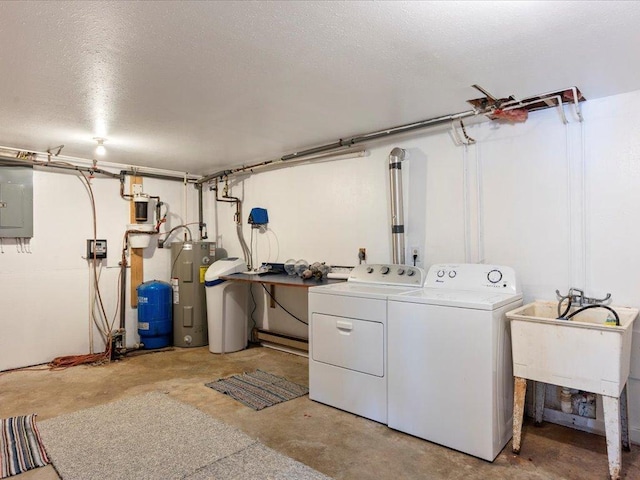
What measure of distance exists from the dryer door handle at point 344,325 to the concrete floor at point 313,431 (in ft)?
2.00

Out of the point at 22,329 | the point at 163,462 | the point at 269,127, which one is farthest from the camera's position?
the point at 22,329

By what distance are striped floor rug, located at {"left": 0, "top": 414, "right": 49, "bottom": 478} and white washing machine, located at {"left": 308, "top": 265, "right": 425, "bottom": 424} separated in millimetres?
A: 1768

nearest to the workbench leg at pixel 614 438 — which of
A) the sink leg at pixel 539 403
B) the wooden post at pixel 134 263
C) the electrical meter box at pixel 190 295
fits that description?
the sink leg at pixel 539 403

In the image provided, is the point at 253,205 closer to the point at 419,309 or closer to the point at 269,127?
the point at 269,127

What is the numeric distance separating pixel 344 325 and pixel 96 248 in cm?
317

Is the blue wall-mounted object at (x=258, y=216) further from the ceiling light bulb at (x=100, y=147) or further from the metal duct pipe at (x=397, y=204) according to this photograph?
the metal duct pipe at (x=397, y=204)

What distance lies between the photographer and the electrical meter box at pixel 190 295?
4684mm

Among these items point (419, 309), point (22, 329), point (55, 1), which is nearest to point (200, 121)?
point (55, 1)

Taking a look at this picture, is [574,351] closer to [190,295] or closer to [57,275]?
[190,295]

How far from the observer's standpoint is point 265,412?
286 centimetres

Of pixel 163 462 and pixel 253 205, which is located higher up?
pixel 253 205

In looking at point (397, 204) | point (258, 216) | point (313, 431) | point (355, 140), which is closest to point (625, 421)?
point (313, 431)

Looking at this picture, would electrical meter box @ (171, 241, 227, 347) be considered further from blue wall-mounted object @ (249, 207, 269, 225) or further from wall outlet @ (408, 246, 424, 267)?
wall outlet @ (408, 246, 424, 267)

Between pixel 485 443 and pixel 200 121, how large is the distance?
294cm
